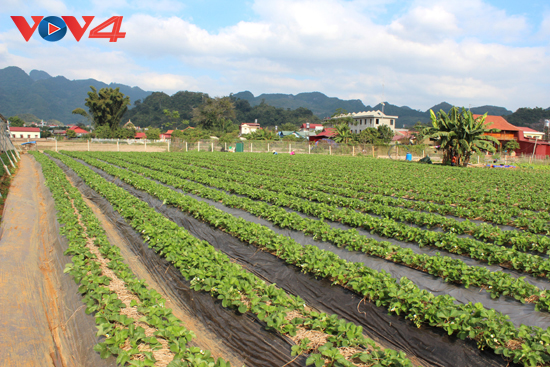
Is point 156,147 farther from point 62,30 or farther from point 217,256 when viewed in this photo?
point 217,256

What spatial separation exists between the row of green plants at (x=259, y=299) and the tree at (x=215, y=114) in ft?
241

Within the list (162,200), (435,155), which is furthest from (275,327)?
(435,155)

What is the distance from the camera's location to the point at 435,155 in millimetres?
38375

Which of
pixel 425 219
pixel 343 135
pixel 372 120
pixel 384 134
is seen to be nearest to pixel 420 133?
pixel 343 135

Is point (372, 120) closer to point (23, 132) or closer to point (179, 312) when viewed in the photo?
point (179, 312)

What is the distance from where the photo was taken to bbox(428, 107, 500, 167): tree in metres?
25.4

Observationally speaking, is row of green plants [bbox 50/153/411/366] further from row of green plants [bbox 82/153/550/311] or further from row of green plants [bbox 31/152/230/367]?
row of green plants [bbox 82/153/550/311]

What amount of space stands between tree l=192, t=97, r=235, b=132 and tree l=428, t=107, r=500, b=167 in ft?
191

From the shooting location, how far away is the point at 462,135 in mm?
25766

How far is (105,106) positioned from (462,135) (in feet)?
196

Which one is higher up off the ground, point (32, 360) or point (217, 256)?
point (217, 256)

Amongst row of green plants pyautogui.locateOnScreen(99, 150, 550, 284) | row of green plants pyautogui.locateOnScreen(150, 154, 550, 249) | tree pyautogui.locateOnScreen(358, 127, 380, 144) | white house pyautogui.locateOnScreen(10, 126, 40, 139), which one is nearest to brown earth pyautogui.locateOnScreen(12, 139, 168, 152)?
tree pyautogui.locateOnScreen(358, 127, 380, 144)

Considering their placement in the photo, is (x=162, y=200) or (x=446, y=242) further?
(x=162, y=200)

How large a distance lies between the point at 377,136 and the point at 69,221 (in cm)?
5365
